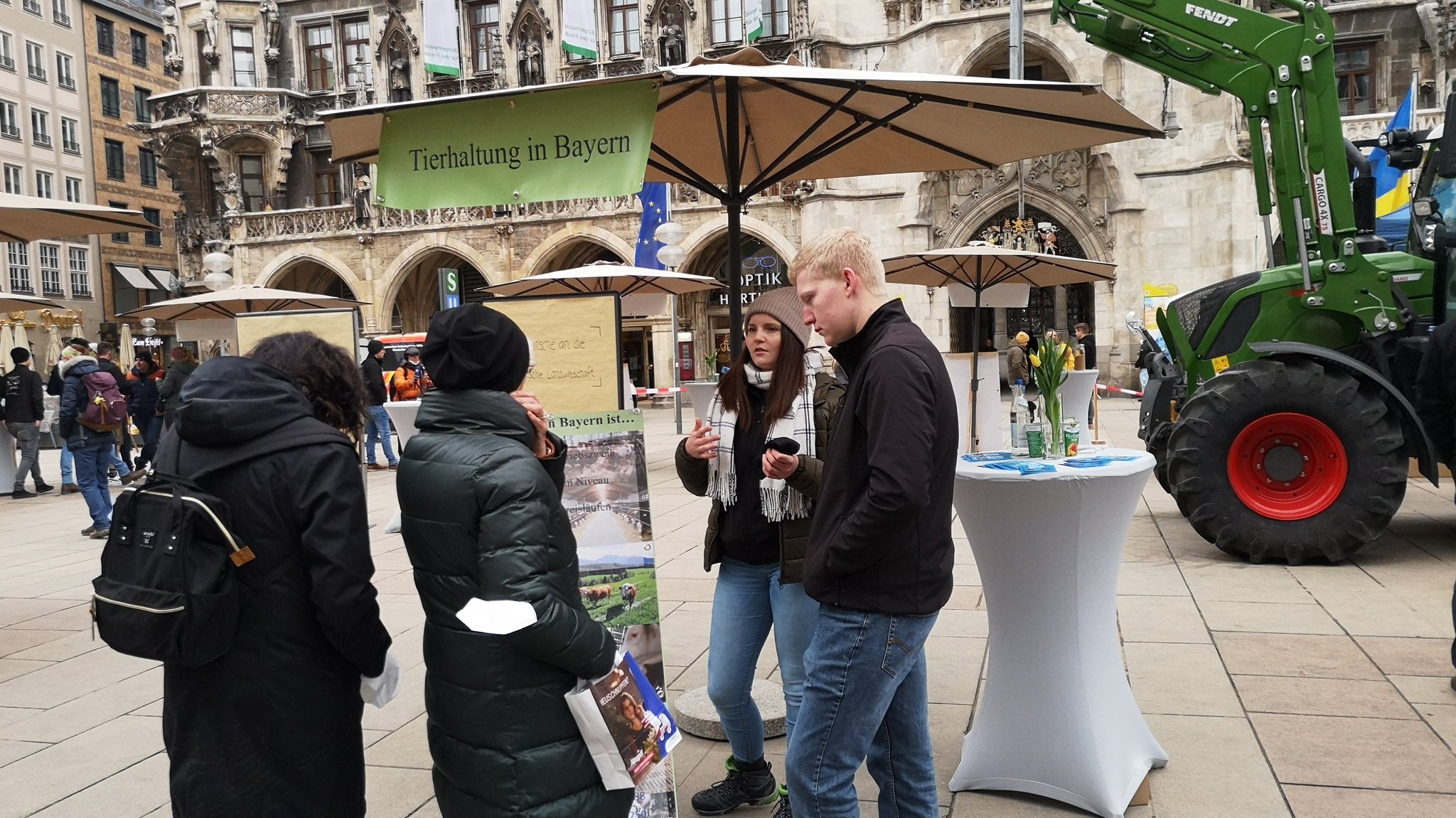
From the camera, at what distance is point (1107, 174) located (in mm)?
26703

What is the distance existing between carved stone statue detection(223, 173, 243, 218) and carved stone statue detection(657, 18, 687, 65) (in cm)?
1447

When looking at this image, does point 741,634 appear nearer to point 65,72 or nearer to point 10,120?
point 10,120

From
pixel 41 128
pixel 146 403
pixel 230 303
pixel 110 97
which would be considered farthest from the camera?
pixel 110 97

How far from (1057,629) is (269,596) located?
2413mm

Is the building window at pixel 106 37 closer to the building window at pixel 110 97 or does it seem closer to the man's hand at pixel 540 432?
the building window at pixel 110 97

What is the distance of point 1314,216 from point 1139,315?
18502 millimetres

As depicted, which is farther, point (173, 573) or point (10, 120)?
point (10, 120)

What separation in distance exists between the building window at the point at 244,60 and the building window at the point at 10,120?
17.2 m

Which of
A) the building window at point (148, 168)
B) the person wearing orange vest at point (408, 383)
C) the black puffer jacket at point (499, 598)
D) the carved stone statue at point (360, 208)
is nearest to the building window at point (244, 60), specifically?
the carved stone statue at point (360, 208)

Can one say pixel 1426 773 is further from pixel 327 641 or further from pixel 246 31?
pixel 246 31

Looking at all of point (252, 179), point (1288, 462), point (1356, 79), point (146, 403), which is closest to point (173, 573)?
point (1288, 462)

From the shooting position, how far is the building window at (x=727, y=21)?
1207 inches

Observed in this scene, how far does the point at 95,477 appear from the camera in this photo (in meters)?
10.8

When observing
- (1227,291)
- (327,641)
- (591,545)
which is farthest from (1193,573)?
(327,641)
